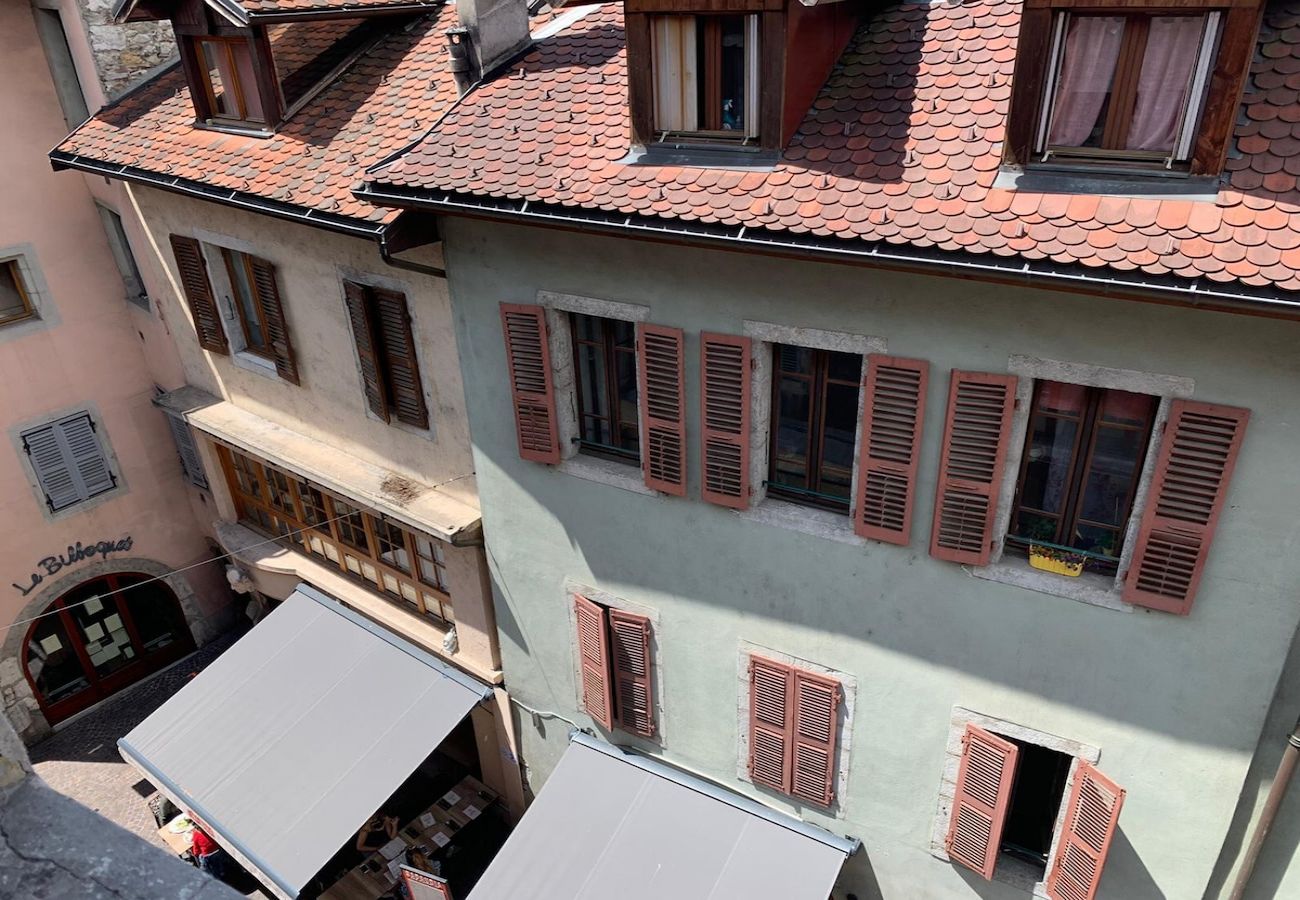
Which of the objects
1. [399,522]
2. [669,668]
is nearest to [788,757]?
[669,668]

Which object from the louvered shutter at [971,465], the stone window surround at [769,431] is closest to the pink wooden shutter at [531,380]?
the stone window surround at [769,431]

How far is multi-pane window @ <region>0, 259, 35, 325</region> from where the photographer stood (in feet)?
51.1

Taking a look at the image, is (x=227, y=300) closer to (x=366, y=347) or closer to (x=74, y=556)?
(x=366, y=347)

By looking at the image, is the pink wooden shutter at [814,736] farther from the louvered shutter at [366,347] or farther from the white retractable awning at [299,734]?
the louvered shutter at [366,347]

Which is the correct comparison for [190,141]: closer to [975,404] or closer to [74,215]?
[74,215]

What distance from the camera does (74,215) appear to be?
15.9m

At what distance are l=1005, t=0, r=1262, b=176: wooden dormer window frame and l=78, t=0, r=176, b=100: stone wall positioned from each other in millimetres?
13693

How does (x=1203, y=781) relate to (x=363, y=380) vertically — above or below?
below

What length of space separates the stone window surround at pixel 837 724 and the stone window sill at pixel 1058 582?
2126 mm

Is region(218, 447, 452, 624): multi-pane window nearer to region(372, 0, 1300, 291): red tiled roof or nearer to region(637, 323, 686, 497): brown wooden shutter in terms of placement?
region(637, 323, 686, 497): brown wooden shutter

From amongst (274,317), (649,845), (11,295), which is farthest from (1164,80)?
(11,295)

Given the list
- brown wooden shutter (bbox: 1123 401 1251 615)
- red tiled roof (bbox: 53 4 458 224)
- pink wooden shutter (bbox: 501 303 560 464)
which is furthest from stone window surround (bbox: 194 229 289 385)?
brown wooden shutter (bbox: 1123 401 1251 615)

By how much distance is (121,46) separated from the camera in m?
14.5

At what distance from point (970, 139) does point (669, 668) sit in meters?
6.87
